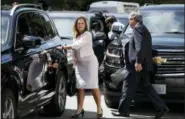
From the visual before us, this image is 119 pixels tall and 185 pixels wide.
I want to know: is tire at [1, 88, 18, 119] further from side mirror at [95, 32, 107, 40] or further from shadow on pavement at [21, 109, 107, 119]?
side mirror at [95, 32, 107, 40]

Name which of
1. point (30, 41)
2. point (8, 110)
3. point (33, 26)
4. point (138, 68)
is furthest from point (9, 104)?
point (138, 68)

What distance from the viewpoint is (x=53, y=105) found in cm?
804

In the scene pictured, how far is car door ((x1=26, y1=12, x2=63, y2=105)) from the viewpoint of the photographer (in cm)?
731

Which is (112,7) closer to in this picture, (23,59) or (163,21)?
(163,21)

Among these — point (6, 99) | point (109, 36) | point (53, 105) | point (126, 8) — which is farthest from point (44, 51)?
point (126, 8)

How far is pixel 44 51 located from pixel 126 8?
1713 cm

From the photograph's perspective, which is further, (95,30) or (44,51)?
(95,30)

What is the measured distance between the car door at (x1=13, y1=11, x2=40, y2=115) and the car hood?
208cm

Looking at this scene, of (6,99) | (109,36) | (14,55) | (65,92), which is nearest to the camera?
(6,99)

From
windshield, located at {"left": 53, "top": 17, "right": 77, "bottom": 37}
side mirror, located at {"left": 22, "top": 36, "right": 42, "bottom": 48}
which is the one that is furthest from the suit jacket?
windshield, located at {"left": 53, "top": 17, "right": 77, "bottom": 37}

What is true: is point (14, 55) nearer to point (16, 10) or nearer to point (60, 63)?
point (16, 10)

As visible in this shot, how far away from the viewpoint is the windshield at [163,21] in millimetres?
9156

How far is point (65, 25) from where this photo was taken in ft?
40.7

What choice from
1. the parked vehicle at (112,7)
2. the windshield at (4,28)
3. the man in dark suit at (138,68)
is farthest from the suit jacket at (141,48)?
the parked vehicle at (112,7)
